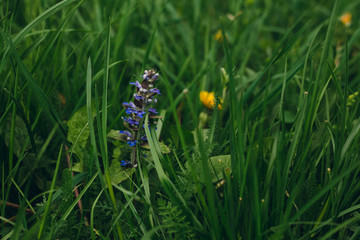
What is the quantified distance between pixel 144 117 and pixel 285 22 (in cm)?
226

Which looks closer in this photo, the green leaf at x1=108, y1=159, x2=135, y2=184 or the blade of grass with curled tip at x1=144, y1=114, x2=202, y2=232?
the blade of grass with curled tip at x1=144, y1=114, x2=202, y2=232

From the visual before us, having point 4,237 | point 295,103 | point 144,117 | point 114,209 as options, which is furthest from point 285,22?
point 4,237

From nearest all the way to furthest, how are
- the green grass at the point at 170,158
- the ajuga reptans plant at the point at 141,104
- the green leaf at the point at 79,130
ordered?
the green grass at the point at 170,158 → the ajuga reptans plant at the point at 141,104 → the green leaf at the point at 79,130

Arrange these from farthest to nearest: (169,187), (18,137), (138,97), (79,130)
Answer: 1. (18,137)
2. (79,130)
3. (138,97)
4. (169,187)

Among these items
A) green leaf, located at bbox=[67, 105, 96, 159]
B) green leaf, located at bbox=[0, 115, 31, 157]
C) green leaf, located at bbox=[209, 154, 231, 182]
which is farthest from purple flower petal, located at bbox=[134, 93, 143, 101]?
green leaf, located at bbox=[0, 115, 31, 157]

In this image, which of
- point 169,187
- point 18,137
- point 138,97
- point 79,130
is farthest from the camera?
point 18,137

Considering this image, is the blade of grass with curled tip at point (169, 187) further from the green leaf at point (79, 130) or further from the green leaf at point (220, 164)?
the green leaf at point (79, 130)

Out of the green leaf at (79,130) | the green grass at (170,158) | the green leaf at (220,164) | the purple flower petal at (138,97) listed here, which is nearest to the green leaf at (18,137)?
the green grass at (170,158)

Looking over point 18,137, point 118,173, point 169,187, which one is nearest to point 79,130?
point 118,173

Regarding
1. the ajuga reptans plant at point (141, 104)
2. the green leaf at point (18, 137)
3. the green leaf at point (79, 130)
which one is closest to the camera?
the ajuga reptans plant at point (141, 104)

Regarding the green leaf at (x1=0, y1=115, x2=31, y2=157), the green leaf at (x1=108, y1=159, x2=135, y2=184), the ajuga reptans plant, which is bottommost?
the green leaf at (x1=108, y1=159, x2=135, y2=184)

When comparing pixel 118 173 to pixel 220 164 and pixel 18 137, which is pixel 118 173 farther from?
pixel 18 137

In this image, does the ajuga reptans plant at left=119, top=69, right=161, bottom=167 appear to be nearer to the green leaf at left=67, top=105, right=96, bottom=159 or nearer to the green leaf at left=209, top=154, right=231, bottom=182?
the green leaf at left=67, top=105, right=96, bottom=159

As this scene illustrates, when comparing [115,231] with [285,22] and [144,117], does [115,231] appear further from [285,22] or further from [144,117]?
[285,22]
